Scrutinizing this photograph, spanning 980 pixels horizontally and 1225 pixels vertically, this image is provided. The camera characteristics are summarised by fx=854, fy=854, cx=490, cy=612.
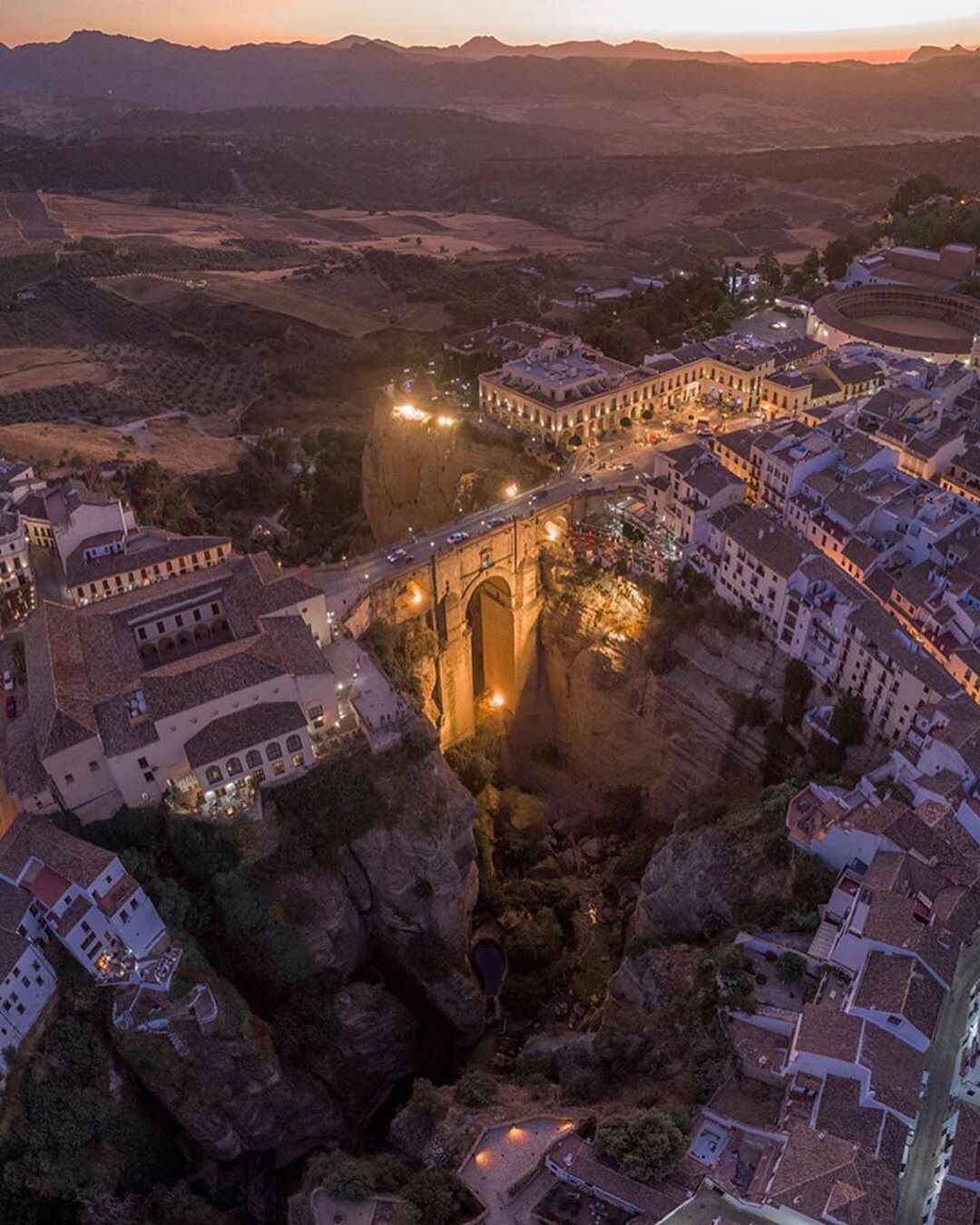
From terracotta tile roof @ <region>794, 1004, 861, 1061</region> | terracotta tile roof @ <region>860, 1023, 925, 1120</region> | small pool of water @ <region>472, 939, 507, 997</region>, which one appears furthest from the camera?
small pool of water @ <region>472, 939, 507, 997</region>

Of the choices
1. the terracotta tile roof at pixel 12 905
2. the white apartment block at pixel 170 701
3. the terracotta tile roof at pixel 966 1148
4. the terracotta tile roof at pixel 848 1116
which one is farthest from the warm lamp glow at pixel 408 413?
the terracotta tile roof at pixel 966 1148

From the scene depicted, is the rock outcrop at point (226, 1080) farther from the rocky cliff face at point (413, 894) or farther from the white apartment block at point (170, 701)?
the white apartment block at point (170, 701)

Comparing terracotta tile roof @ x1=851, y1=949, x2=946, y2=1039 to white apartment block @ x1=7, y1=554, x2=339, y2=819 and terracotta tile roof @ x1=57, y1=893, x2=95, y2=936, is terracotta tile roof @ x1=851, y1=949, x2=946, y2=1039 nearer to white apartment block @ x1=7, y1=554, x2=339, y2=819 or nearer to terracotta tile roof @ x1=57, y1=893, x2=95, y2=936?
white apartment block @ x1=7, y1=554, x2=339, y2=819

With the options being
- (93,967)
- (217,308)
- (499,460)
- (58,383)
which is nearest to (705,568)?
(499,460)

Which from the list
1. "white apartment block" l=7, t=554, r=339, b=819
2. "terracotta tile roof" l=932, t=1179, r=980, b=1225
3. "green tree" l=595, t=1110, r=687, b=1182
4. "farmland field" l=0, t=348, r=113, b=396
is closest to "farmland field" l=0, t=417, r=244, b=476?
"farmland field" l=0, t=348, r=113, b=396

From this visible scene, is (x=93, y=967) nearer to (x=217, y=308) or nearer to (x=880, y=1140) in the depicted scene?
(x=880, y=1140)

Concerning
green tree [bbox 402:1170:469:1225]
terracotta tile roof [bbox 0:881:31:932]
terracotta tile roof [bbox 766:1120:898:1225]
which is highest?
terracotta tile roof [bbox 0:881:31:932]
